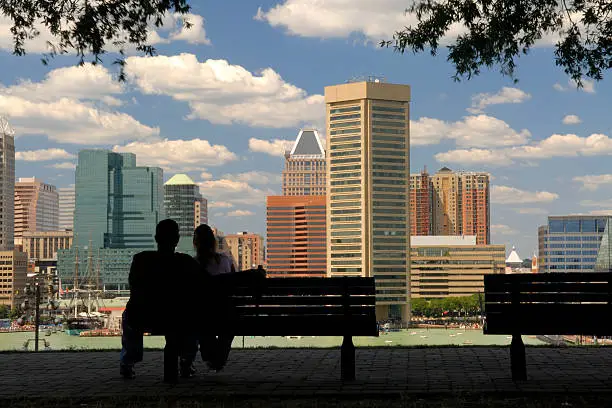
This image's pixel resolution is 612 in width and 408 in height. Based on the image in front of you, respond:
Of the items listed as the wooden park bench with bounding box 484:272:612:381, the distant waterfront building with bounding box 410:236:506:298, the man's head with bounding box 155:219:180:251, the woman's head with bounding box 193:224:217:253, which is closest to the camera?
the wooden park bench with bounding box 484:272:612:381

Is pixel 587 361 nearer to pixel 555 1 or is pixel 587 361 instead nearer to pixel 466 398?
pixel 466 398

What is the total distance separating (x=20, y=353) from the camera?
33.8 feet

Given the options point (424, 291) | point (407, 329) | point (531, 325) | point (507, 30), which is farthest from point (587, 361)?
point (424, 291)

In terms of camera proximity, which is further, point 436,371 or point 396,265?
point 396,265

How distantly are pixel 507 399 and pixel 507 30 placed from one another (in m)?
6.38

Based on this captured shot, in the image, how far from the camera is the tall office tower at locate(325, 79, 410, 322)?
601 ft

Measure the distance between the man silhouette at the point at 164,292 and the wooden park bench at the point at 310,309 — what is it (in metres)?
0.42

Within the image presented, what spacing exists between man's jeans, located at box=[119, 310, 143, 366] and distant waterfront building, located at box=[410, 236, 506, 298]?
169986 mm

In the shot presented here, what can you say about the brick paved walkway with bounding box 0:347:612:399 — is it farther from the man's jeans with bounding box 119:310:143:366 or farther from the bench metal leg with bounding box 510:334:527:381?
the man's jeans with bounding box 119:310:143:366

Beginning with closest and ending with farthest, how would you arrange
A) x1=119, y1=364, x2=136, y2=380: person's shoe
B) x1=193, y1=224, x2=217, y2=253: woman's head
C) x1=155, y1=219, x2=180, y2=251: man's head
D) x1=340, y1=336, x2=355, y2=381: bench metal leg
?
1. x1=340, y1=336, x2=355, y2=381: bench metal leg
2. x1=155, y1=219, x2=180, y2=251: man's head
3. x1=119, y1=364, x2=136, y2=380: person's shoe
4. x1=193, y1=224, x2=217, y2=253: woman's head

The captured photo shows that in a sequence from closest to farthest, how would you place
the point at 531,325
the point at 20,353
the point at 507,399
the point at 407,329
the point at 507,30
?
1. the point at 507,399
2. the point at 531,325
3. the point at 20,353
4. the point at 507,30
5. the point at 407,329

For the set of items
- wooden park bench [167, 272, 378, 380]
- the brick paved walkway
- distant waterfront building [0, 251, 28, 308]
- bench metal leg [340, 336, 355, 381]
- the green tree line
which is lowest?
the green tree line

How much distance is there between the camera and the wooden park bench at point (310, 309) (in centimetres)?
704

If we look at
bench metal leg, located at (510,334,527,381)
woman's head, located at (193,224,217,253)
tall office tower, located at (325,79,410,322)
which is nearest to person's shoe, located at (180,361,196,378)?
woman's head, located at (193,224,217,253)
